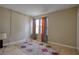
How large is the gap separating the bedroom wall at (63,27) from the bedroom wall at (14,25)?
1.50 ft

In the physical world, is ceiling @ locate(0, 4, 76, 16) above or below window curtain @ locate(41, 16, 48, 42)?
above

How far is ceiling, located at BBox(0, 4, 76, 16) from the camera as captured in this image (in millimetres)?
1362

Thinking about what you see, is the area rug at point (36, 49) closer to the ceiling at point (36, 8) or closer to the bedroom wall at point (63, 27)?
the bedroom wall at point (63, 27)

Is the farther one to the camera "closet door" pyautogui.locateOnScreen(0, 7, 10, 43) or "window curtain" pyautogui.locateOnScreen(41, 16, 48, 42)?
"window curtain" pyautogui.locateOnScreen(41, 16, 48, 42)

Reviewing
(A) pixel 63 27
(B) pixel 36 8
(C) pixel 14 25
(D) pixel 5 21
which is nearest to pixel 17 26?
(C) pixel 14 25

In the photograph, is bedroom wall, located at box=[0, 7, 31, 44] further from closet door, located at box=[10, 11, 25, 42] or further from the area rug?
the area rug

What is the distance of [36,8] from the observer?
145 centimetres

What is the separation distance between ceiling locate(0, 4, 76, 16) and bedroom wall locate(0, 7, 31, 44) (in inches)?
3.5

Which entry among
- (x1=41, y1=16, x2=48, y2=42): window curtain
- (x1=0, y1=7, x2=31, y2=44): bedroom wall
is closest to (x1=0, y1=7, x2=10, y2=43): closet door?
(x1=0, y1=7, x2=31, y2=44): bedroom wall

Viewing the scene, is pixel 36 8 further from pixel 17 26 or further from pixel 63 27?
pixel 63 27

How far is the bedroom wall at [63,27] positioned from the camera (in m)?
1.41
